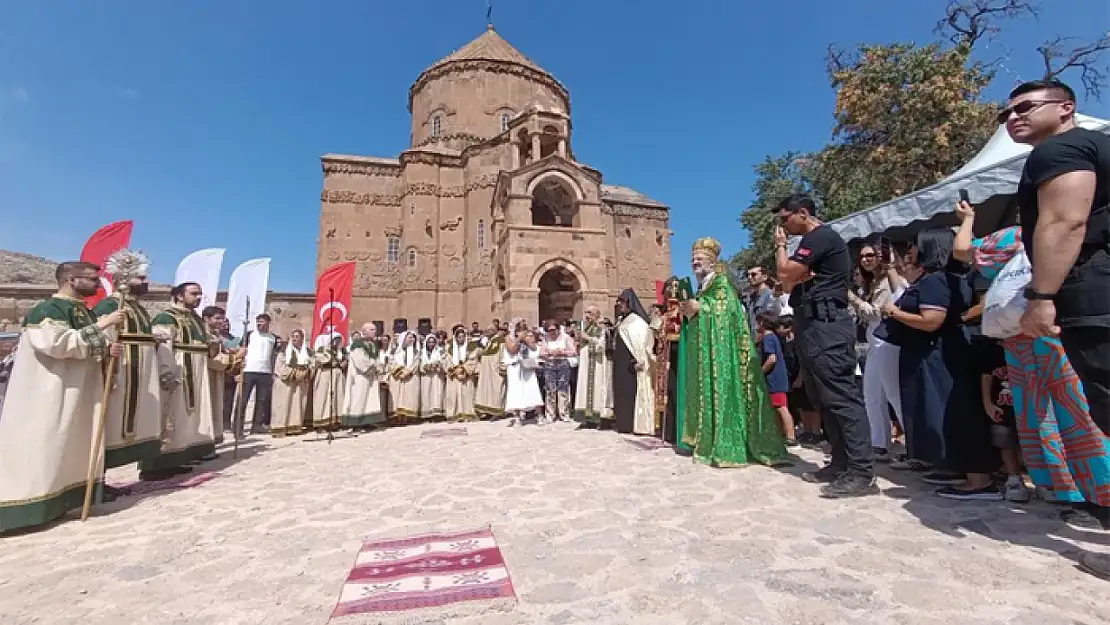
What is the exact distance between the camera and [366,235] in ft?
81.7

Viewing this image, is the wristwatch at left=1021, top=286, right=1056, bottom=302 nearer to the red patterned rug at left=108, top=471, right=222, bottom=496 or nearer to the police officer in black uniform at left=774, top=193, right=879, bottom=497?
the police officer in black uniform at left=774, top=193, right=879, bottom=497

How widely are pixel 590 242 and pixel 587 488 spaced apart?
16188mm

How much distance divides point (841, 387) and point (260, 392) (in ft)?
30.1

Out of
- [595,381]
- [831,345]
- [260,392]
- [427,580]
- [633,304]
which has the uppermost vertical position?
[633,304]

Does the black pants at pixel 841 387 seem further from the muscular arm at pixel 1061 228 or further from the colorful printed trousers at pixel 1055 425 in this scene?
the muscular arm at pixel 1061 228

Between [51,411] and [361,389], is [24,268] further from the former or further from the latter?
[51,411]

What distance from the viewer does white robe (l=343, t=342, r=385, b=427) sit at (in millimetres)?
8375

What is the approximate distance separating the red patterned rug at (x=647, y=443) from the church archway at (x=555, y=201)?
1437 cm

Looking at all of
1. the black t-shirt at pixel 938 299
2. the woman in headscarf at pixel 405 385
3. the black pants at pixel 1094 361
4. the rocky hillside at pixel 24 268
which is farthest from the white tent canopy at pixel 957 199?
the rocky hillside at pixel 24 268

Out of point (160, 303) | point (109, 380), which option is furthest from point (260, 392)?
point (160, 303)

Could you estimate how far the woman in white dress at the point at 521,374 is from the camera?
8539 millimetres

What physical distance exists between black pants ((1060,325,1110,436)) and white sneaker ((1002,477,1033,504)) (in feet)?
4.82

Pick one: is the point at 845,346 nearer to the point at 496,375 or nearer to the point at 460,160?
the point at 496,375

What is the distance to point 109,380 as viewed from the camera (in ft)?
12.0
